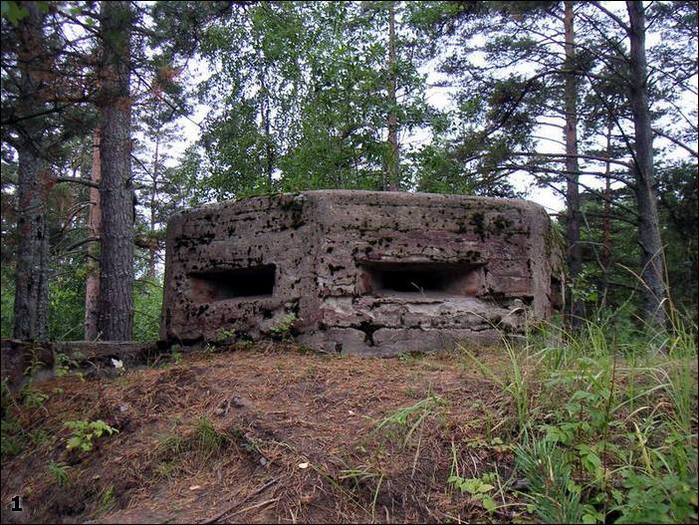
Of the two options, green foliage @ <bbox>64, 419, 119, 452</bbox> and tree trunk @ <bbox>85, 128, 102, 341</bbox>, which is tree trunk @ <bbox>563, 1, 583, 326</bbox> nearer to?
tree trunk @ <bbox>85, 128, 102, 341</bbox>

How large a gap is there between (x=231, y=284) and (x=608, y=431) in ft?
11.3

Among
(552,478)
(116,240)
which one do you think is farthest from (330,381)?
(116,240)

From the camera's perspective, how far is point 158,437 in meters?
2.84

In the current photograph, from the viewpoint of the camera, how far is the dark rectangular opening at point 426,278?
455 cm

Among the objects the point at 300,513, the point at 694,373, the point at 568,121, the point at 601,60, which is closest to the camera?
the point at 300,513

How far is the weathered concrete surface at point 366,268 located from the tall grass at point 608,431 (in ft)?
4.10

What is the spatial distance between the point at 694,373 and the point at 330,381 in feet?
6.24

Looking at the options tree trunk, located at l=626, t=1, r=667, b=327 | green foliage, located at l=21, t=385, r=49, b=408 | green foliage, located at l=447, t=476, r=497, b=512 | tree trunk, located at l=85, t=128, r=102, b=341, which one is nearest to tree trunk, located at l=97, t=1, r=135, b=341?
tree trunk, located at l=85, t=128, r=102, b=341

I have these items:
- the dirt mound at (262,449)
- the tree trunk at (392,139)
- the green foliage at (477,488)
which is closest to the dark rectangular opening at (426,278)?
the dirt mound at (262,449)

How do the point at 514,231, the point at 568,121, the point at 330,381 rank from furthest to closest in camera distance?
the point at 568,121 → the point at 514,231 → the point at 330,381

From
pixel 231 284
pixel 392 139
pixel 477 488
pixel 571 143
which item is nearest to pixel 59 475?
pixel 477 488

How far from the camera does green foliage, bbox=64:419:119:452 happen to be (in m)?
2.73

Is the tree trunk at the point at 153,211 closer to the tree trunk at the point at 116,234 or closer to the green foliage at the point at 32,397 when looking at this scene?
the tree trunk at the point at 116,234

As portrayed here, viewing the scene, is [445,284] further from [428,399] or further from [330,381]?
[428,399]
